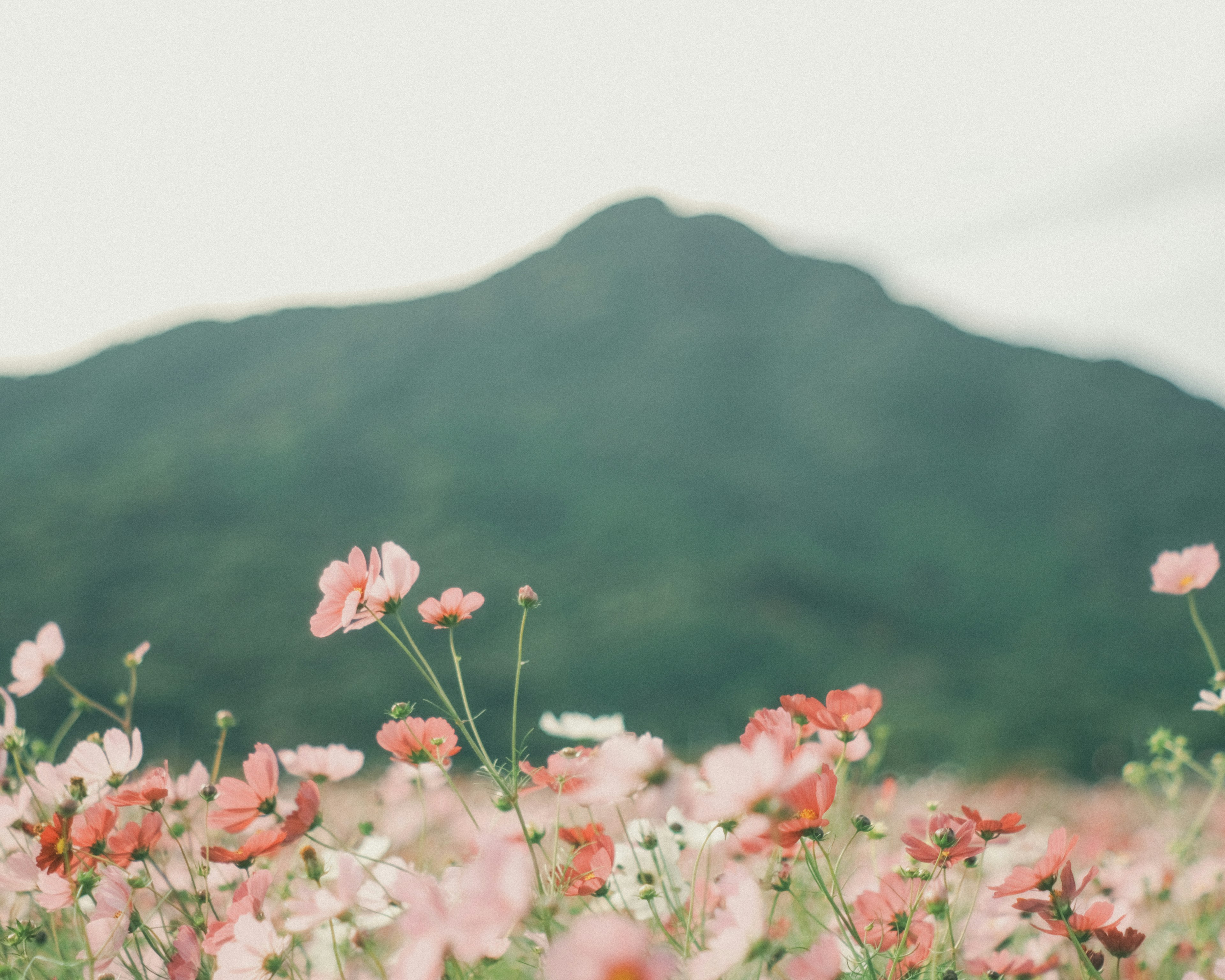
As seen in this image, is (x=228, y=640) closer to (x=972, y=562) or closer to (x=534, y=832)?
(x=534, y=832)

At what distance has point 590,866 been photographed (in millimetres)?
756

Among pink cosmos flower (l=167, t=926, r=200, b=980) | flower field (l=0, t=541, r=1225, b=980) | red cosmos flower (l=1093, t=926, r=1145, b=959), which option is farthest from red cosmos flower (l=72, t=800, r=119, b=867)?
red cosmos flower (l=1093, t=926, r=1145, b=959)

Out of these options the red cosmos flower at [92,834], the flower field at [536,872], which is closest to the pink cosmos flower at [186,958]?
the flower field at [536,872]

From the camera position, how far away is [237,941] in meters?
0.64

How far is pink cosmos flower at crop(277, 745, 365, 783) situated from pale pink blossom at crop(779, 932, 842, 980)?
0.52 m

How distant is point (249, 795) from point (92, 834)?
141 millimetres

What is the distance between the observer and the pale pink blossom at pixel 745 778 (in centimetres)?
51

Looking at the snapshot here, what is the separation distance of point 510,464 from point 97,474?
688 cm

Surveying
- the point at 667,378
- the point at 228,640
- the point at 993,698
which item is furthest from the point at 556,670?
the point at 667,378

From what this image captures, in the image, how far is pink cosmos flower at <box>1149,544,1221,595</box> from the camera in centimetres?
117

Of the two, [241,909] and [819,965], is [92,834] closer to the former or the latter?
[241,909]

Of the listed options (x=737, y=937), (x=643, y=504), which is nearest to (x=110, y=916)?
(x=737, y=937)

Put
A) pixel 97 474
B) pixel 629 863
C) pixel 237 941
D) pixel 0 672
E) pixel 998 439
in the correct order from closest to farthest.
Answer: pixel 237 941, pixel 629 863, pixel 0 672, pixel 97 474, pixel 998 439

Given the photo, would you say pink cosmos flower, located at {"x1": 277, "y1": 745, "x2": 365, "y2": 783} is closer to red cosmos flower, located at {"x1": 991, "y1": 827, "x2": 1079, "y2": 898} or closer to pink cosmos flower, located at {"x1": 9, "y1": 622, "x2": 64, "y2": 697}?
pink cosmos flower, located at {"x1": 9, "y1": 622, "x2": 64, "y2": 697}
